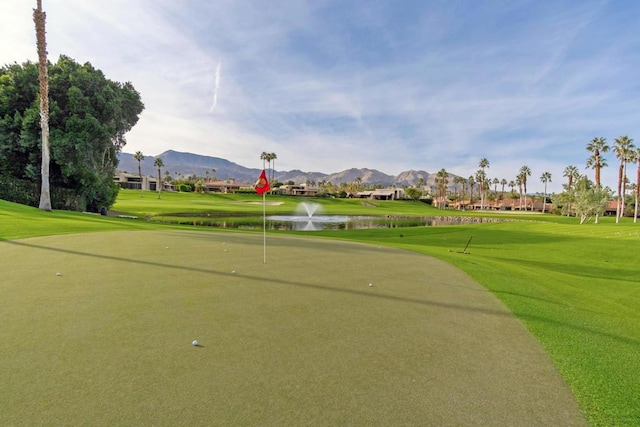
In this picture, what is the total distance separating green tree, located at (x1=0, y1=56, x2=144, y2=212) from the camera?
30.1 m

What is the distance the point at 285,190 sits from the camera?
498 feet

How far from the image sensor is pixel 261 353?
4.29 metres

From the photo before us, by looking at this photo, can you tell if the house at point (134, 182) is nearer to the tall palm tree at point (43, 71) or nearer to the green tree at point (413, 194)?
the green tree at point (413, 194)

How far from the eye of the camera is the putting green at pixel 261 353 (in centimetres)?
319

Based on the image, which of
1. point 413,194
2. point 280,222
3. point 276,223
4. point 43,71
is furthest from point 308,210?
point 413,194

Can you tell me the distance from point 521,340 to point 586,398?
1465mm

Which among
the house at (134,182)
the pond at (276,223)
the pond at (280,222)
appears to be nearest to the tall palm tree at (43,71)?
the pond at (276,223)

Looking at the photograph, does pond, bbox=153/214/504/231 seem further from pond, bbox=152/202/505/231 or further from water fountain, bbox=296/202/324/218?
water fountain, bbox=296/202/324/218

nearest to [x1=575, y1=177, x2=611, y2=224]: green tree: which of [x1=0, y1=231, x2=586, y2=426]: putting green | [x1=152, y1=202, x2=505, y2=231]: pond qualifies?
[x1=152, y1=202, x2=505, y2=231]: pond

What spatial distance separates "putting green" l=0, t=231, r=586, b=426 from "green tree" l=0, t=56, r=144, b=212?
28.8m

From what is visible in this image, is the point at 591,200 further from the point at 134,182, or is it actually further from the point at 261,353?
the point at 134,182

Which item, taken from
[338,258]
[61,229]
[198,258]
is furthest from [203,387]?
[61,229]

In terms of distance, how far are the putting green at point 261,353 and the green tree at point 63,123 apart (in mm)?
28782

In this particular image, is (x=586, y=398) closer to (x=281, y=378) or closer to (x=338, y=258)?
(x=281, y=378)
